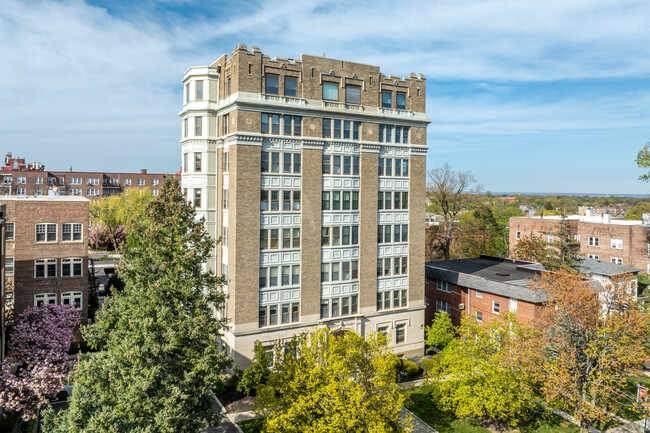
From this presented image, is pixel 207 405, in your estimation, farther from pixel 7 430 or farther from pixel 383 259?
pixel 383 259

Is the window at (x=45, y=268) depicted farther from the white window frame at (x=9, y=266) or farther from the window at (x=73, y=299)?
the window at (x=73, y=299)

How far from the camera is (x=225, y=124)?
3325cm

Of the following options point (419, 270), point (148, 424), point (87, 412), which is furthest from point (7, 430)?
point (419, 270)

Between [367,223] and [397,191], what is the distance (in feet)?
13.8

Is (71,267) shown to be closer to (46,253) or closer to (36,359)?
(46,253)

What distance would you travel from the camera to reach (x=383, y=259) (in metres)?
36.8

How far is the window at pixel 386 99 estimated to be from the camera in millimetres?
36344

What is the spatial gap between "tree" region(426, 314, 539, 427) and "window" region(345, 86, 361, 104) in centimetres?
1916

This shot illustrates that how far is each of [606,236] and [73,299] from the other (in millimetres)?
68264

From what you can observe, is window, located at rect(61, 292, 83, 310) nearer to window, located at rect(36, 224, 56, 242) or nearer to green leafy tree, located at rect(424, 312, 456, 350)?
window, located at rect(36, 224, 56, 242)

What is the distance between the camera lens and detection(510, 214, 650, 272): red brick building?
59750mm

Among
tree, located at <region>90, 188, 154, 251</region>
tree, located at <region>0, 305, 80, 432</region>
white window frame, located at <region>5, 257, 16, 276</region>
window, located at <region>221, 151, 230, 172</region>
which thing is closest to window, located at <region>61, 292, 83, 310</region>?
tree, located at <region>0, 305, 80, 432</region>

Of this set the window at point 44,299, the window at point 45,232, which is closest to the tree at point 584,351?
the window at point 44,299

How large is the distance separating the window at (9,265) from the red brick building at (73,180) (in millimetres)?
65381
